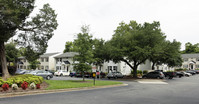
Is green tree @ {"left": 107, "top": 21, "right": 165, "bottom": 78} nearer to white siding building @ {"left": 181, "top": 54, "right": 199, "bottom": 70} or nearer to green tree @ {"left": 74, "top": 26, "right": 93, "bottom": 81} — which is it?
green tree @ {"left": 74, "top": 26, "right": 93, "bottom": 81}

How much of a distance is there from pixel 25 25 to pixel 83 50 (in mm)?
7225

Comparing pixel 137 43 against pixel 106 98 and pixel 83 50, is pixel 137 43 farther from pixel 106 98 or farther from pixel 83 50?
pixel 106 98

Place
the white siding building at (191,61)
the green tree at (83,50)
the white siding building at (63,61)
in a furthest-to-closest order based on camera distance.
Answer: the white siding building at (191,61), the white siding building at (63,61), the green tree at (83,50)

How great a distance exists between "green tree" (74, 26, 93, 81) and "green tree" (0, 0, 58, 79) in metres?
4.13

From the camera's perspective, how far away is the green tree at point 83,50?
74.8ft

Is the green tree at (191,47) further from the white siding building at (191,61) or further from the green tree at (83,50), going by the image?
the green tree at (83,50)

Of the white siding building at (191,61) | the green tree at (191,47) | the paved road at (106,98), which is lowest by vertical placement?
the paved road at (106,98)

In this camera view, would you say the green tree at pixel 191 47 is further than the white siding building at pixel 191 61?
Yes

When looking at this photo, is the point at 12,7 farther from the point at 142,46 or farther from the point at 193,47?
the point at 193,47

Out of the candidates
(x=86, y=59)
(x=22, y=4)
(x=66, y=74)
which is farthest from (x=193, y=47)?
(x=22, y=4)

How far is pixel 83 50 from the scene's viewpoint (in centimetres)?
2280

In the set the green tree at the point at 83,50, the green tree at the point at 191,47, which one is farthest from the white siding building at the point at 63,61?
the green tree at the point at 191,47

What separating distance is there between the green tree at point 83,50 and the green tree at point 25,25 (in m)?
4.13

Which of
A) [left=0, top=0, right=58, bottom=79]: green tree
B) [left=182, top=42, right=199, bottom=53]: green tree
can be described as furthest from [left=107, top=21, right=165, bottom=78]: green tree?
[left=182, top=42, right=199, bottom=53]: green tree
